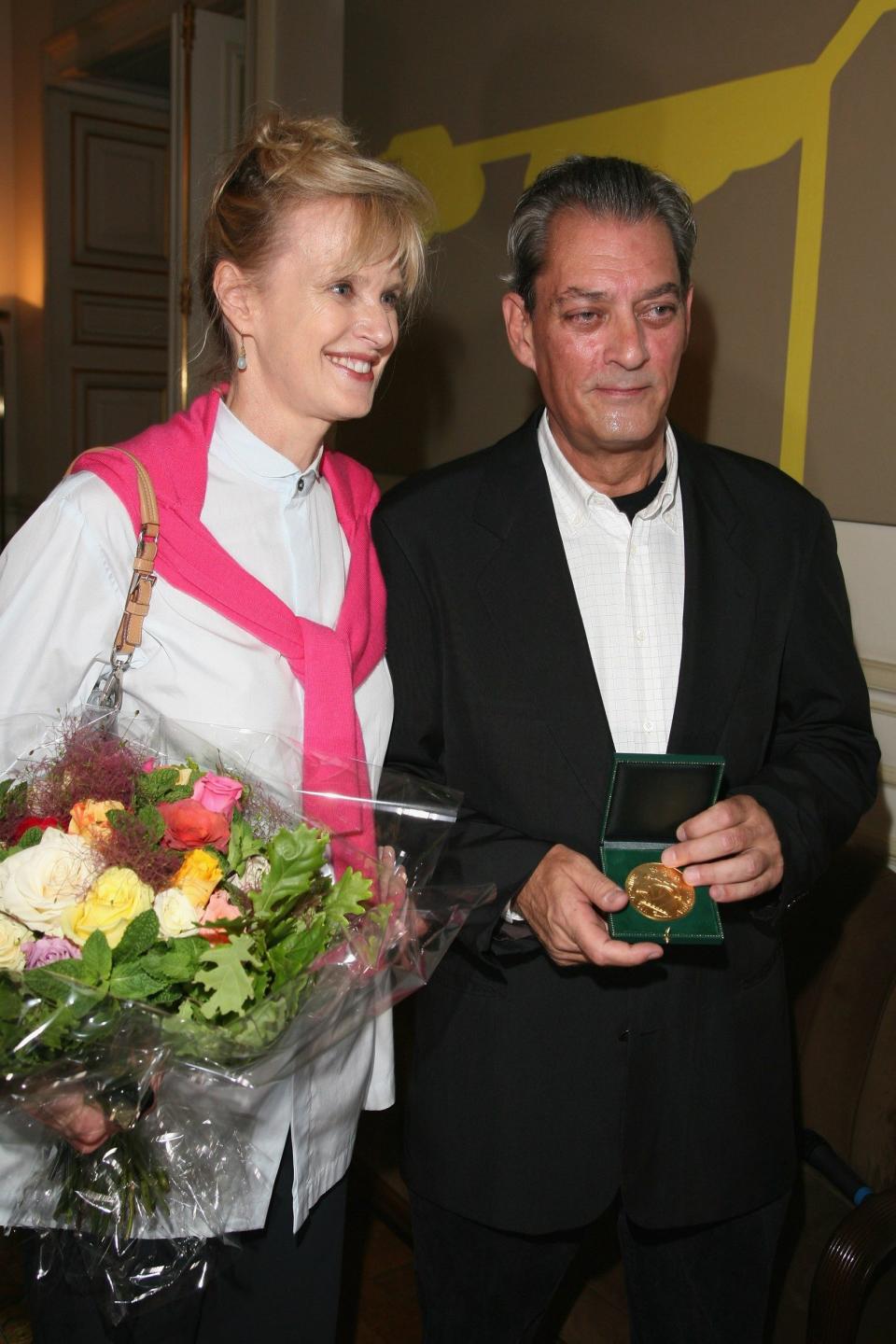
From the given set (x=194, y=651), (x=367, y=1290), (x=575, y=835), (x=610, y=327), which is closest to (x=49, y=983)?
(x=194, y=651)

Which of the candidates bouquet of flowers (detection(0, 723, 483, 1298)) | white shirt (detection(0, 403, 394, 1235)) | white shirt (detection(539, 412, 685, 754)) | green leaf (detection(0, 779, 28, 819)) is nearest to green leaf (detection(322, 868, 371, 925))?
bouquet of flowers (detection(0, 723, 483, 1298))

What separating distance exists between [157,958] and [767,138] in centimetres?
215

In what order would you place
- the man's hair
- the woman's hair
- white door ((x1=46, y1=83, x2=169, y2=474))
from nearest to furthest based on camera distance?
the woman's hair
the man's hair
white door ((x1=46, y1=83, x2=169, y2=474))

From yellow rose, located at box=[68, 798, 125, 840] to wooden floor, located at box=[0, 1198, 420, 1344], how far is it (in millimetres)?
1720

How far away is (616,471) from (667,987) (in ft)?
2.33

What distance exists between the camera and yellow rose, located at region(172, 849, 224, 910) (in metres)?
1.12

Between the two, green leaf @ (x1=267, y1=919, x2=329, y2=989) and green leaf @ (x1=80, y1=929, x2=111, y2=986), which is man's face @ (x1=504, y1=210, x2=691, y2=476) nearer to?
green leaf @ (x1=267, y1=919, x2=329, y2=989)

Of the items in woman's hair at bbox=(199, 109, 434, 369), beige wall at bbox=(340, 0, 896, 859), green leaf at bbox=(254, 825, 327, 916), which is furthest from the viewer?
beige wall at bbox=(340, 0, 896, 859)

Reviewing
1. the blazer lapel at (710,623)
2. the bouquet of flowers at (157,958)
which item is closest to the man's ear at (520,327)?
the blazer lapel at (710,623)

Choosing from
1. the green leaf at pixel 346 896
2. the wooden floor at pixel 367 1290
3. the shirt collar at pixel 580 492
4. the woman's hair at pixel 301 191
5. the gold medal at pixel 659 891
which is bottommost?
the wooden floor at pixel 367 1290

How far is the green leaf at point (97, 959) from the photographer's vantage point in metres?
1.05

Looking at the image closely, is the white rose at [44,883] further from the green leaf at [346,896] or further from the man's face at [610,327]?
the man's face at [610,327]

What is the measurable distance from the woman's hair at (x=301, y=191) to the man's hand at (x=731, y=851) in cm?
84

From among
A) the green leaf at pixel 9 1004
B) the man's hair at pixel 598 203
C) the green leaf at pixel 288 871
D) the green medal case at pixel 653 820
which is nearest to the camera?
the green leaf at pixel 9 1004
